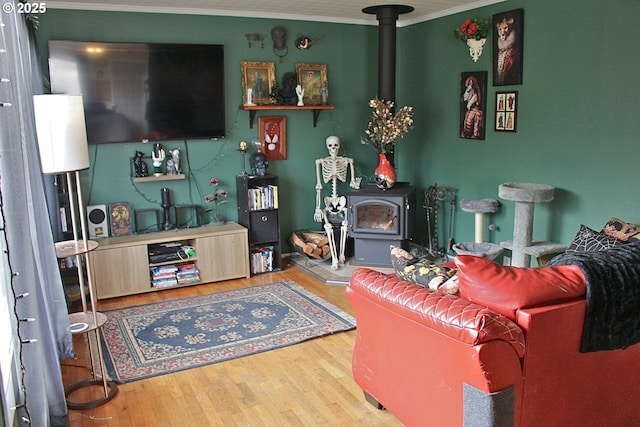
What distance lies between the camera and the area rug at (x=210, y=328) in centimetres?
374

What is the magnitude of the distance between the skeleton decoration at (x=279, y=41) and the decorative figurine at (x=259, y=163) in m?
1.03

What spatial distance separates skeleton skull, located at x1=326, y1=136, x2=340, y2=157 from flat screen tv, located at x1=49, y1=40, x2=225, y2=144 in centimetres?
110

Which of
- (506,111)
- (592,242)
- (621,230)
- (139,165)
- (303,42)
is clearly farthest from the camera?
(303,42)

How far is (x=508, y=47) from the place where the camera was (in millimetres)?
4836

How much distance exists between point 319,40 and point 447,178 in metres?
1.92

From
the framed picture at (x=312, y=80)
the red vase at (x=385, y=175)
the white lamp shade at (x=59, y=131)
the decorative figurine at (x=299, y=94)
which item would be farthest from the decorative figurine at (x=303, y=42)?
the white lamp shade at (x=59, y=131)

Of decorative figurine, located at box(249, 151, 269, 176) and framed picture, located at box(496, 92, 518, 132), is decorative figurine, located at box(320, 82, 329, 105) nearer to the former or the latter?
decorative figurine, located at box(249, 151, 269, 176)

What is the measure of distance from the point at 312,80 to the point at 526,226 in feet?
8.88

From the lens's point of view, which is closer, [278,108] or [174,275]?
[174,275]

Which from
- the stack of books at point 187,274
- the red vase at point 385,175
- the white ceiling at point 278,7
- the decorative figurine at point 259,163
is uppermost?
the white ceiling at point 278,7

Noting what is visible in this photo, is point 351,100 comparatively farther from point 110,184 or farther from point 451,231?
point 110,184

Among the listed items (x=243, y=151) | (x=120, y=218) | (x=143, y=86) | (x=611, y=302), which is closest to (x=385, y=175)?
(x=243, y=151)

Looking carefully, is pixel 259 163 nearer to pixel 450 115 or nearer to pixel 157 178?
pixel 157 178

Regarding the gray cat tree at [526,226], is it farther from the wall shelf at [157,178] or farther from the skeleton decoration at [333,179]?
the wall shelf at [157,178]
